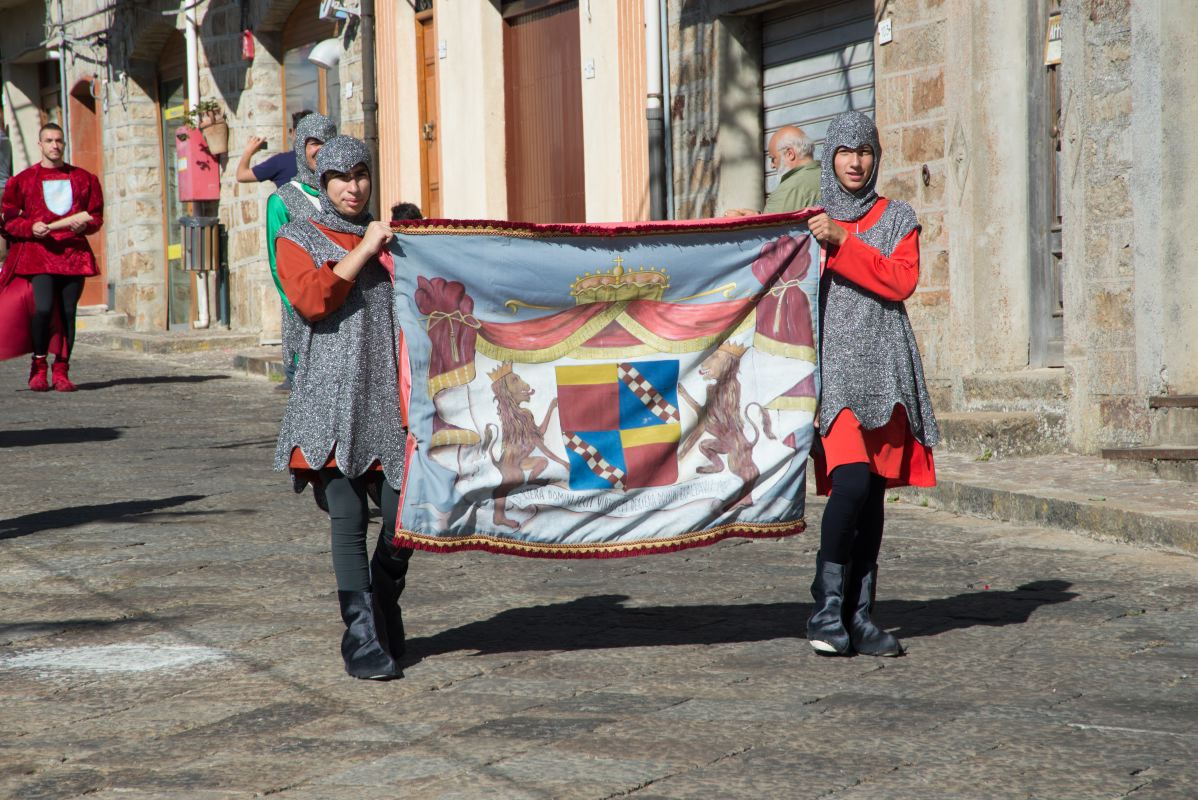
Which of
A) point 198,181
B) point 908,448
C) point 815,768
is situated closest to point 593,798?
point 815,768

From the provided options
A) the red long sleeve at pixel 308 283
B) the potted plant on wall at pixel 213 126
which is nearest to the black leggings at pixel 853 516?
the red long sleeve at pixel 308 283

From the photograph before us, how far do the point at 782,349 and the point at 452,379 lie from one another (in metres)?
1.07

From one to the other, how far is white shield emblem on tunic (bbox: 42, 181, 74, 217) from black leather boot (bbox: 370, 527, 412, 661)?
30.6 feet

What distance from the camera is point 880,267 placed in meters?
5.20

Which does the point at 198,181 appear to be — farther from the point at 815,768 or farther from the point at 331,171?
the point at 815,768

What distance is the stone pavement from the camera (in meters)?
3.96

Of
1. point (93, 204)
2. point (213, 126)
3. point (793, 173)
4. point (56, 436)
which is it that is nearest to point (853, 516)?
point (793, 173)

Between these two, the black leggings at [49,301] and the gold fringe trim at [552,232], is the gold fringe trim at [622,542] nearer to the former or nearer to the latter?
the gold fringe trim at [552,232]

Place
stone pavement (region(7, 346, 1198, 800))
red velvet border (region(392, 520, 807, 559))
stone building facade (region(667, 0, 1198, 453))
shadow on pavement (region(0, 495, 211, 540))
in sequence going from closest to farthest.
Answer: stone pavement (region(7, 346, 1198, 800)) < red velvet border (region(392, 520, 807, 559)) < shadow on pavement (region(0, 495, 211, 540)) < stone building facade (region(667, 0, 1198, 453))

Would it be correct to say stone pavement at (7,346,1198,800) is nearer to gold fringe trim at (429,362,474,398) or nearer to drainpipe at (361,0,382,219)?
gold fringe trim at (429,362,474,398)

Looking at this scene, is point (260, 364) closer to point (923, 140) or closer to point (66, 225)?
point (66, 225)

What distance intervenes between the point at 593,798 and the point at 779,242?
2235 mm

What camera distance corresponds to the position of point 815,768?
3971 millimetres

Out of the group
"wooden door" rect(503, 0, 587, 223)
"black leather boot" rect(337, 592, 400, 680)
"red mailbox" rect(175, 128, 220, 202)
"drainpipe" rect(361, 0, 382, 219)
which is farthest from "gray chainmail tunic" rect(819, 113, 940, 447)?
"red mailbox" rect(175, 128, 220, 202)
